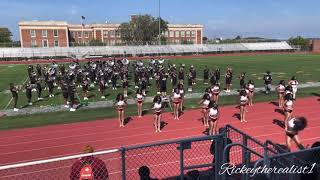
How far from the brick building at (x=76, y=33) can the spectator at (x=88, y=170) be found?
80.5 m

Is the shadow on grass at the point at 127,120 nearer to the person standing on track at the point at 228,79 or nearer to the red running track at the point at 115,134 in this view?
the red running track at the point at 115,134

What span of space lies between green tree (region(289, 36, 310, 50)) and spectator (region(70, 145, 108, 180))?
9014cm

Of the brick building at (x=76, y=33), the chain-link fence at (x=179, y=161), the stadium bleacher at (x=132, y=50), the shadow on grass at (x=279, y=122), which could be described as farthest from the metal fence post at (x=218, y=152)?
the brick building at (x=76, y=33)

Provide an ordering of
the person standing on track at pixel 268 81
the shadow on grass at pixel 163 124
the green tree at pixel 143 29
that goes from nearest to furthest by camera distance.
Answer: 1. the shadow on grass at pixel 163 124
2. the person standing on track at pixel 268 81
3. the green tree at pixel 143 29

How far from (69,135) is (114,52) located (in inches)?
2377

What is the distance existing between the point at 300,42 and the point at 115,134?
88.2 m

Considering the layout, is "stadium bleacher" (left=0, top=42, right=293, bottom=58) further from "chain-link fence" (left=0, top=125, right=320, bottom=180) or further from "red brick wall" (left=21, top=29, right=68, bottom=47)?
"chain-link fence" (left=0, top=125, right=320, bottom=180)

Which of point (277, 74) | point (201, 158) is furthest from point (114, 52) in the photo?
point (201, 158)

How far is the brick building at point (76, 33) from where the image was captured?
324ft

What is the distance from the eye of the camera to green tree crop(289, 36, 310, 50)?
3575 inches

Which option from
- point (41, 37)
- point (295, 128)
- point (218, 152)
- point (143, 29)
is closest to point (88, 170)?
point (218, 152)

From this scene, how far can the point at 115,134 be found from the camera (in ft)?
53.7

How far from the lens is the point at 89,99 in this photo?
24.6m

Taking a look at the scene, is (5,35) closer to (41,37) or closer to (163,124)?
(41,37)
